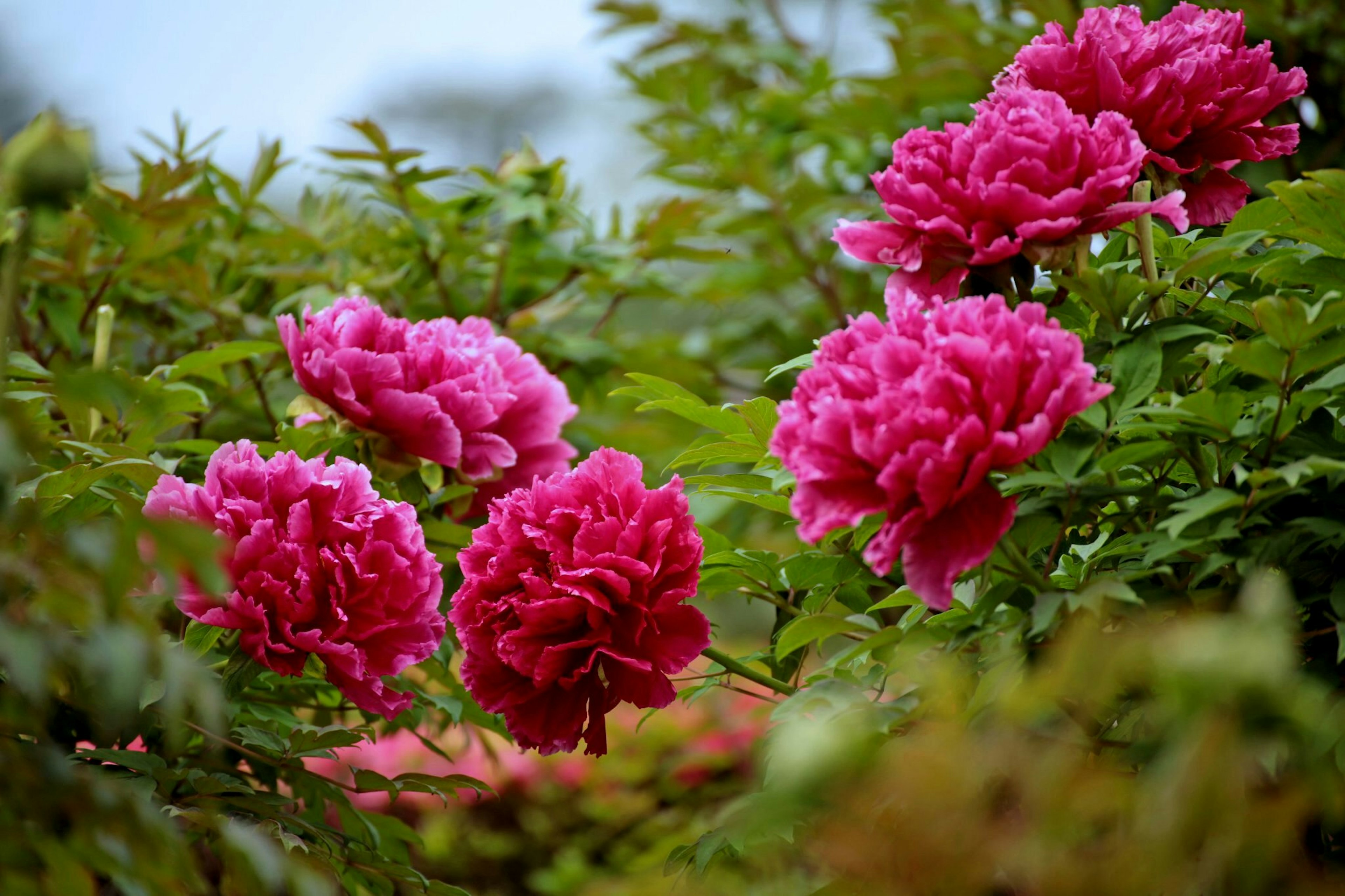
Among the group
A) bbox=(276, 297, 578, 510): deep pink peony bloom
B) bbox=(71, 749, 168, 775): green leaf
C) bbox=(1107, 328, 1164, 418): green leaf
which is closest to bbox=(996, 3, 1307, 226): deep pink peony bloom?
bbox=(1107, 328, 1164, 418): green leaf

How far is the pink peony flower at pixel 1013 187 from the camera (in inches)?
25.0

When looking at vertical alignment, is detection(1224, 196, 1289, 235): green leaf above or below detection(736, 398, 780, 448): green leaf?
above

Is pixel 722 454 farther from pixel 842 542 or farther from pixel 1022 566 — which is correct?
pixel 1022 566

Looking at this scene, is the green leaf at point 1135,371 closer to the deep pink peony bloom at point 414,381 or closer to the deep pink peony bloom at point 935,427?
the deep pink peony bloom at point 935,427

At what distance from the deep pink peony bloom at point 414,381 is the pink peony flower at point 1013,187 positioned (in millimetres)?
413

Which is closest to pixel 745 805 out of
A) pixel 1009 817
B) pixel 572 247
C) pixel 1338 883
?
pixel 1009 817

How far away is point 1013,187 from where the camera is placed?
24.7 inches

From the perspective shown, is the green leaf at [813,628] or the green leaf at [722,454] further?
the green leaf at [722,454]

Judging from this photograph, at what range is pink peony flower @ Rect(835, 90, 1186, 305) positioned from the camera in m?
0.63

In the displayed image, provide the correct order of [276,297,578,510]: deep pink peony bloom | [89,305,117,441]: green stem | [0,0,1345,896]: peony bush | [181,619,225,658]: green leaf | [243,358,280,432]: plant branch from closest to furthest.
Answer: [0,0,1345,896]: peony bush < [181,619,225,658]: green leaf < [276,297,578,510]: deep pink peony bloom < [89,305,117,441]: green stem < [243,358,280,432]: plant branch

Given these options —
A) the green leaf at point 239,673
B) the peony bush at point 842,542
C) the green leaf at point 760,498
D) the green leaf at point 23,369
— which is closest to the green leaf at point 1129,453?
the peony bush at point 842,542

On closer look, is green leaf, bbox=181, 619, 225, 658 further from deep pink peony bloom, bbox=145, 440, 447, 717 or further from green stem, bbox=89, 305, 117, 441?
green stem, bbox=89, 305, 117, 441

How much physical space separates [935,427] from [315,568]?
0.45m

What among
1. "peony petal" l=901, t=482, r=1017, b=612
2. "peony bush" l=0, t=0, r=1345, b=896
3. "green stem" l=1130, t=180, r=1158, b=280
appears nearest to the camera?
"peony bush" l=0, t=0, r=1345, b=896
